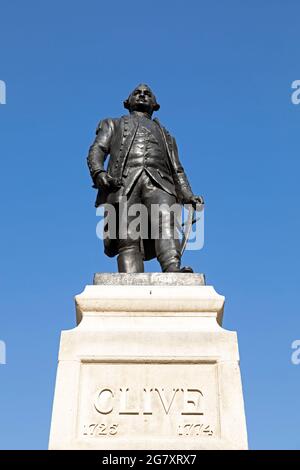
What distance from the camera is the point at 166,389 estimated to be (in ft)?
17.5

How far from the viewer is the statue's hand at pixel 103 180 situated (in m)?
6.95

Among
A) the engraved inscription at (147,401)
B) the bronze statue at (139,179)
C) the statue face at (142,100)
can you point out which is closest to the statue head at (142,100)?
the statue face at (142,100)

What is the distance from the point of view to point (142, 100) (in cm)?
803

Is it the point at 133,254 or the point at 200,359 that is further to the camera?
the point at 133,254

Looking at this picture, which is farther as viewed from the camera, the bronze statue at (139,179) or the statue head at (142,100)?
the statue head at (142,100)

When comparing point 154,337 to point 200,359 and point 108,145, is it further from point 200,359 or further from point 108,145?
point 108,145

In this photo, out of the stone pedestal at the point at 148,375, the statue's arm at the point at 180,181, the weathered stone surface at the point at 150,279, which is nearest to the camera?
the stone pedestal at the point at 148,375

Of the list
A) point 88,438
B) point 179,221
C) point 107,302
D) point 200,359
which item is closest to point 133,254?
point 179,221

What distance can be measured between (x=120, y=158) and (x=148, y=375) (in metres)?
2.70

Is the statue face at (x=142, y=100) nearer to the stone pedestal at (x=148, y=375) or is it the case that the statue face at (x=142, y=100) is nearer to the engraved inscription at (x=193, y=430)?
the stone pedestal at (x=148, y=375)

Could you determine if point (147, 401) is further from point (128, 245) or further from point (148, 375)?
point (128, 245)

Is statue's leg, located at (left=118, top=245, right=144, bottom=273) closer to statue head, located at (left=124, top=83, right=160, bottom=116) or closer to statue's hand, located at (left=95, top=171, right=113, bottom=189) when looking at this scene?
statue's hand, located at (left=95, top=171, right=113, bottom=189)

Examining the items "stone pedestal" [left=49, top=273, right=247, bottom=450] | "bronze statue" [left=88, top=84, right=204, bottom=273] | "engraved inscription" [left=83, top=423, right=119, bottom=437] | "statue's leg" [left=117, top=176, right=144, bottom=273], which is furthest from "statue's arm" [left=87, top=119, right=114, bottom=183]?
"engraved inscription" [left=83, top=423, right=119, bottom=437]
